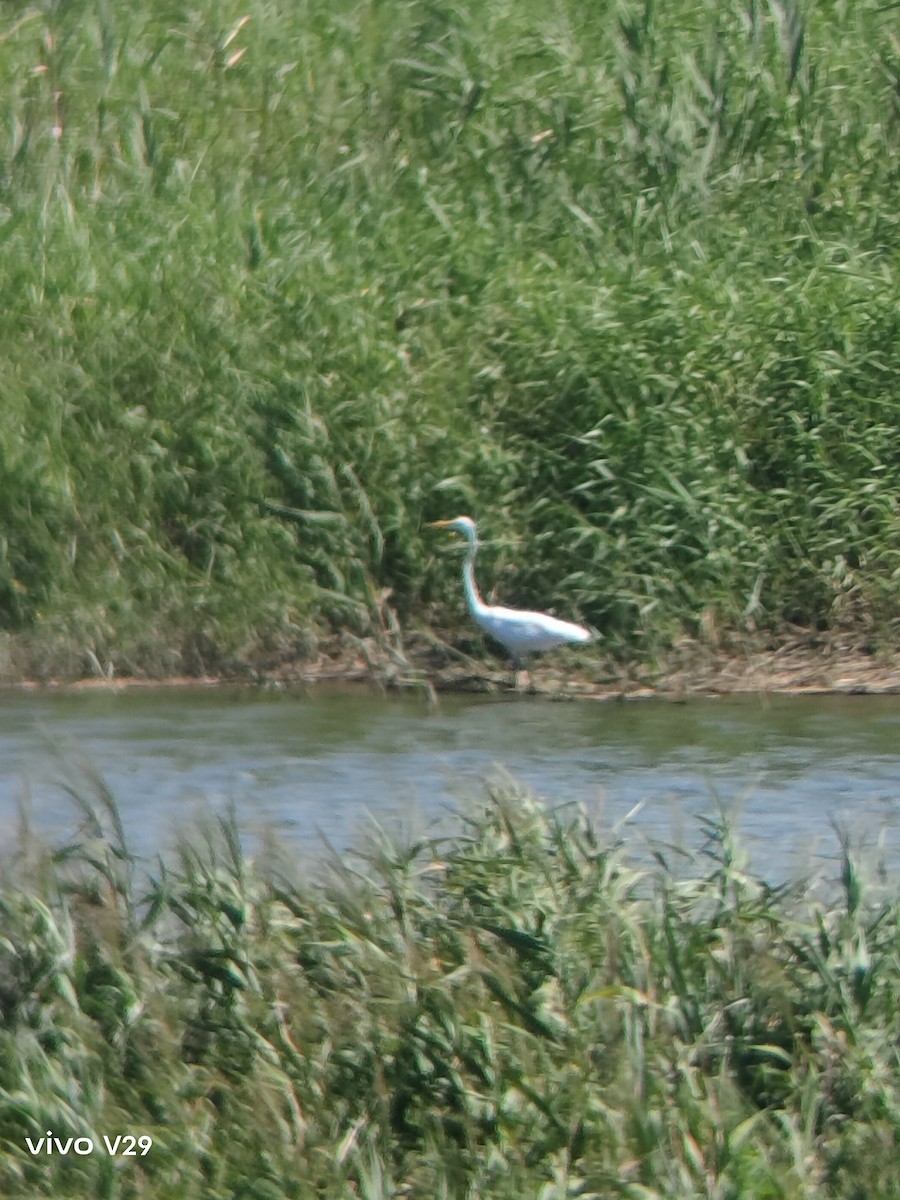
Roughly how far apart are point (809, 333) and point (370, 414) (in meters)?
2.07

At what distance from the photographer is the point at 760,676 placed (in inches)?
405

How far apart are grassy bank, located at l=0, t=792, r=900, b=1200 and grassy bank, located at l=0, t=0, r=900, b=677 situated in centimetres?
474

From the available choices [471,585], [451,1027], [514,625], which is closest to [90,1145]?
[451,1027]

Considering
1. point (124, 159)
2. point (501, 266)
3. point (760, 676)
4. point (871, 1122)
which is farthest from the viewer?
point (124, 159)

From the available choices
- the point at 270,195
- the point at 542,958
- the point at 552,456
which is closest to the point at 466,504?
the point at 552,456

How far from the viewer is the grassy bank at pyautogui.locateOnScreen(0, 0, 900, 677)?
10.4m

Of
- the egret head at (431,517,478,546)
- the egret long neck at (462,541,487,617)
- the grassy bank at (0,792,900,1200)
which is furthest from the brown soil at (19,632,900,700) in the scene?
the grassy bank at (0,792,900,1200)

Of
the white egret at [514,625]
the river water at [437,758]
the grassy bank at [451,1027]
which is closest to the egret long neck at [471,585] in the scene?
the white egret at [514,625]

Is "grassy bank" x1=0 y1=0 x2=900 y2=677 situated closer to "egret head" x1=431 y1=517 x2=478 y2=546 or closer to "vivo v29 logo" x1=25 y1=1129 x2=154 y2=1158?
"egret head" x1=431 y1=517 x2=478 y2=546

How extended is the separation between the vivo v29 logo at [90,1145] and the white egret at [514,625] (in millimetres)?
5330

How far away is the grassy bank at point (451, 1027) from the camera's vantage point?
15.6ft

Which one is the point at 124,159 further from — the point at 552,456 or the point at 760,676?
the point at 760,676

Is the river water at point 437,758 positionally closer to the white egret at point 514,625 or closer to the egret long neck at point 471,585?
the white egret at point 514,625

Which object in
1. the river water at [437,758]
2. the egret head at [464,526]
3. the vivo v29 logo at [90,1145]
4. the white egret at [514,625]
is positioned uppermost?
the egret head at [464,526]
